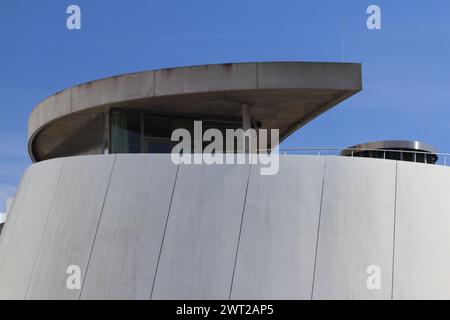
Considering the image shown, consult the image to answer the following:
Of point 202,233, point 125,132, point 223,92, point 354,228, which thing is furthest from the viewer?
point 125,132

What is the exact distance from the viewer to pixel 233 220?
14.9 m

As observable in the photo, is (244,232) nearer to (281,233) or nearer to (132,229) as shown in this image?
(281,233)

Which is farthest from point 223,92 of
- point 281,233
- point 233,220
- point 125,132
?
point 281,233

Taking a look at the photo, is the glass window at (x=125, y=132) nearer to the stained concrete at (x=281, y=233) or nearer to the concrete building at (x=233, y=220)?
the concrete building at (x=233, y=220)

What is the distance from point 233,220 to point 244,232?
39 cm

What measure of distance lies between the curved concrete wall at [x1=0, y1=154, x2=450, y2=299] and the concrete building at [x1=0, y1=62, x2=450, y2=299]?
3 cm

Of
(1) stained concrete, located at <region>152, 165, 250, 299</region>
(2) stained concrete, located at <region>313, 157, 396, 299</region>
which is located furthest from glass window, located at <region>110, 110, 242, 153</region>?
(2) stained concrete, located at <region>313, 157, 396, 299</region>

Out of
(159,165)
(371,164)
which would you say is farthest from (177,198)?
(371,164)

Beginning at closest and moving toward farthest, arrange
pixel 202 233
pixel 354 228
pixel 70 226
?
pixel 202 233 → pixel 354 228 → pixel 70 226

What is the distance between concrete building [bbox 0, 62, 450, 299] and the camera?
14.5 metres
